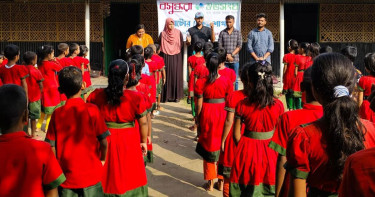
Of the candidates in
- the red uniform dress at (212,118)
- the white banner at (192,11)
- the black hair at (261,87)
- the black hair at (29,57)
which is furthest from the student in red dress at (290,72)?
the black hair at (261,87)

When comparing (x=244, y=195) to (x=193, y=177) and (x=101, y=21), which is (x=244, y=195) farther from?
(x=101, y=21)

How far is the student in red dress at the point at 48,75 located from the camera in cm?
743

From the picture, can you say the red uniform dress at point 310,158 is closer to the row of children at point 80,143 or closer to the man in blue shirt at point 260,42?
the row of children at point 80,143

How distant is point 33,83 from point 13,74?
17.0 inches

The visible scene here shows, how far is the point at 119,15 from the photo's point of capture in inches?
567

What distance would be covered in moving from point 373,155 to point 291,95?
7375 mm

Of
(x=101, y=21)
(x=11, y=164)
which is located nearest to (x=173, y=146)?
(x=11, y=164)

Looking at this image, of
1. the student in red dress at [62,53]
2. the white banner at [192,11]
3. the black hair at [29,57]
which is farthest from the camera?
the white banner at [192,11]

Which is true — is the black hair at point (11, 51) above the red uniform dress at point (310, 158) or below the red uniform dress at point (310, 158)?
above

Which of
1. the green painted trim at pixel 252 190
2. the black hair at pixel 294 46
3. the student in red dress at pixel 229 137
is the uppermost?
the black hair at pixel 294 46

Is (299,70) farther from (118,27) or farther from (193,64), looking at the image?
(118,27)

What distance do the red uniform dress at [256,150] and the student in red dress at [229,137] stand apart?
348 mm

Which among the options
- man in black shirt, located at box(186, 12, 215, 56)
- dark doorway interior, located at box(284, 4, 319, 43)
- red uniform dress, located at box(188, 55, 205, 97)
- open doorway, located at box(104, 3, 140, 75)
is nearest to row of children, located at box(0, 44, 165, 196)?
red uniform dress, located at box(188, 55, 205, 97)

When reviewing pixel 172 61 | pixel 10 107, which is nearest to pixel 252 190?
pixel 10 107
